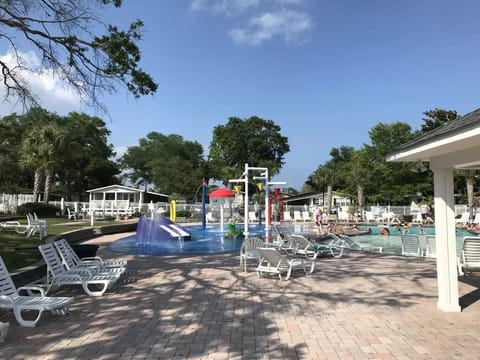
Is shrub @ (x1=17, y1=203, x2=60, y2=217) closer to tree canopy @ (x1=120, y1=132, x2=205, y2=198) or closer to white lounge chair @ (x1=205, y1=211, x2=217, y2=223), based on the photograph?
white lounge chair @ (x1=205, y1=211, x2=217, y2=223)

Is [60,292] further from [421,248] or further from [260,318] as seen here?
[421,248]

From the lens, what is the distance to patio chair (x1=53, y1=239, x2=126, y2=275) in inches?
298

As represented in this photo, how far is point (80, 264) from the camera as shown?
321 inches

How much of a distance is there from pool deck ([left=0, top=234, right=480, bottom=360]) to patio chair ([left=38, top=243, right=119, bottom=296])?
211 millimetres

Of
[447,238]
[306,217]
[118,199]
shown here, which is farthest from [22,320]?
[118,199]

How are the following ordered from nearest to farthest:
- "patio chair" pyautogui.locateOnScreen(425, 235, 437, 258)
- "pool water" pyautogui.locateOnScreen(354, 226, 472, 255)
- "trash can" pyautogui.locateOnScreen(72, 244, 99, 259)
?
"trash can" pyautogui.locateOnScreen(72, 244, 99, 259) → "patio chair" pyautogui.locateOnScreen(425, 235, 437, 258) → "pool water" pyautogui.locateOnScreen(354, 226, 472, 255)

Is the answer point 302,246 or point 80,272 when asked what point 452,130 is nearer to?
point 80,272

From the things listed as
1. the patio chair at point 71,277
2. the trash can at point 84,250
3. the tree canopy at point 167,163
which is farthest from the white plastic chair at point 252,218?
the patio chair at point 71,277

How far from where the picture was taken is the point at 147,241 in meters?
17.7

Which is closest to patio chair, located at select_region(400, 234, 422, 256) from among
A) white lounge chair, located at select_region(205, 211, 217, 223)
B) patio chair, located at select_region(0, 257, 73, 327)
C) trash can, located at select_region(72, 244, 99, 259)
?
trash can, located at select_region(72, 244, 99, 259)

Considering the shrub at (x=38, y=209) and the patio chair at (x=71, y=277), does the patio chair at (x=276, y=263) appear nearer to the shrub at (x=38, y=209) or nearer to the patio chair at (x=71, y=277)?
the patio chair at (x=71, y=277)

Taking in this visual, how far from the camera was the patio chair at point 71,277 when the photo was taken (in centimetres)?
678

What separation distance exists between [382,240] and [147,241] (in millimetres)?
10969

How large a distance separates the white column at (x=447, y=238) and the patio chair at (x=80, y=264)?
5421mm
